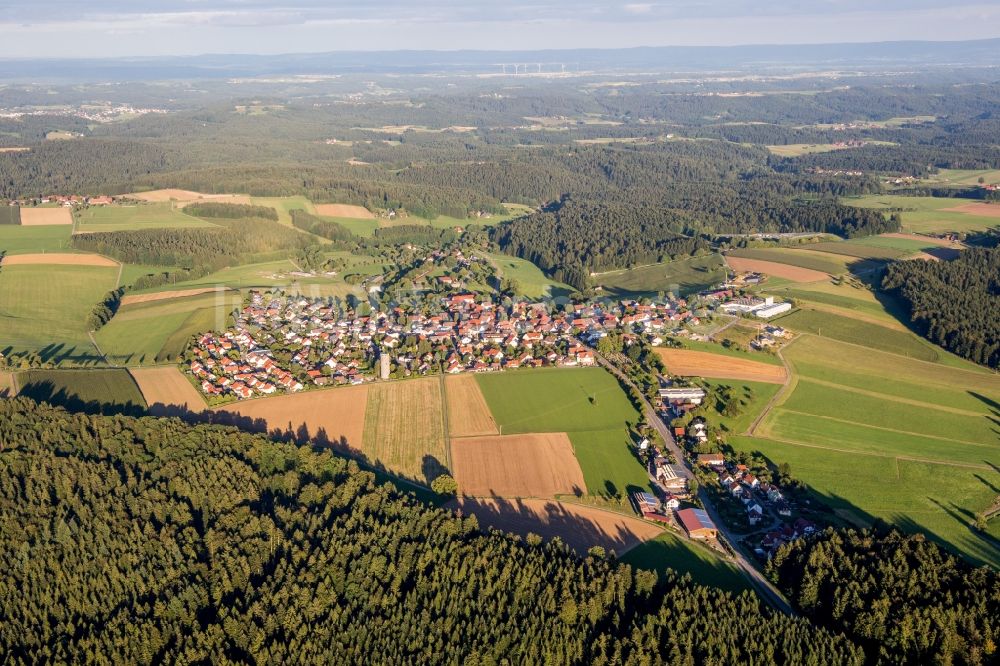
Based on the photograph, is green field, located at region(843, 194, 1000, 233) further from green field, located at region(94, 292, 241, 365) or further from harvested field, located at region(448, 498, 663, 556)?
green field, located at region(94, 292, 241, 365)

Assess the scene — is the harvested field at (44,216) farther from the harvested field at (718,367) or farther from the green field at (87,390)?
the harvested field at (718,367)

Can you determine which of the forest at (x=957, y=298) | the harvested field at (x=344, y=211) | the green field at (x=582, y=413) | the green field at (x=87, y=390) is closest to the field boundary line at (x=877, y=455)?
the green field at (x=582, y=413)

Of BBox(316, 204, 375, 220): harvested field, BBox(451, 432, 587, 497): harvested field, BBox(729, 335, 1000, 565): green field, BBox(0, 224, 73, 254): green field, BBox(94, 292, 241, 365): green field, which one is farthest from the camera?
BBox(316, 204, 375, 220): harvested field

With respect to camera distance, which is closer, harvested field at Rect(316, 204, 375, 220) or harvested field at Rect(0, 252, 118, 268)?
harvested field at Rect(0, 252, 118, 268)

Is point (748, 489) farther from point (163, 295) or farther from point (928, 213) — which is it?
point (928, 213)

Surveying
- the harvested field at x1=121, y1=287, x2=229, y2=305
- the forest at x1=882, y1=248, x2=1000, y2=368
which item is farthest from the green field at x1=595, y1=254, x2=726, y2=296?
the harvested field at x1=121, y1=287, x2=229, y2=305

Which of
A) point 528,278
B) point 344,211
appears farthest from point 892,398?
point 344,211
